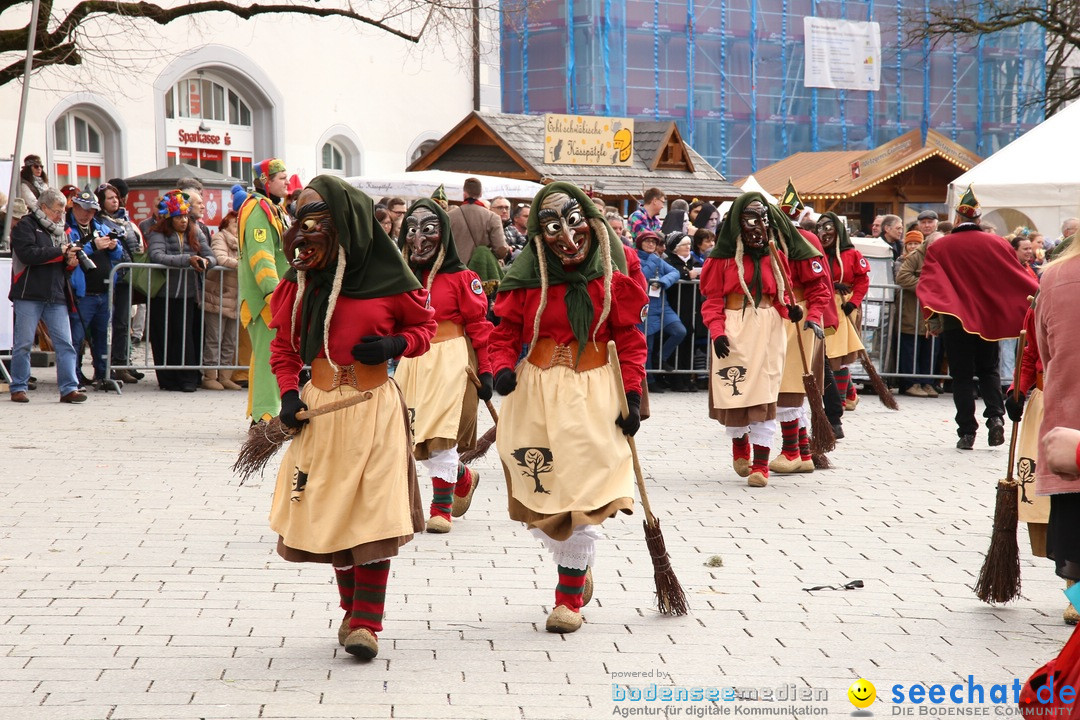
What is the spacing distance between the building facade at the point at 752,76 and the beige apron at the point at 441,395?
26.8 metres

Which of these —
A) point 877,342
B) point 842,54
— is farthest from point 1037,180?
point 842,54

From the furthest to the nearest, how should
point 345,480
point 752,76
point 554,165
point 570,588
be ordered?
point 752,76 → point 554,165 → point 570,588 → point 345,480

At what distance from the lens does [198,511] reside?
7980 mm

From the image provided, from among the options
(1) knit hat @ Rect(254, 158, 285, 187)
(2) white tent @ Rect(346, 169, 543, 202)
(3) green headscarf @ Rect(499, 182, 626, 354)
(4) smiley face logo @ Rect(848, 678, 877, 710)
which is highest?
(2) white tent @ Rect(346, 169, 543, 202)

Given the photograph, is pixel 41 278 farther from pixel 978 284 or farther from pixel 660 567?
pixel 660 567

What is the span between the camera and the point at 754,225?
921cm

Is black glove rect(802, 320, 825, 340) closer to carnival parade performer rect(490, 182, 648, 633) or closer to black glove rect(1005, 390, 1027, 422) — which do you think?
black glove rect(1005, 390, 1027, 422)

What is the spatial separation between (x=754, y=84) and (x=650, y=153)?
38.1 ft

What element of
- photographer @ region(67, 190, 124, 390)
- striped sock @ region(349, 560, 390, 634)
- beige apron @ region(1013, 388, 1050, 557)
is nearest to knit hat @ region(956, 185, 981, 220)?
beige apron @ region(1013, 388, 1050, 557)

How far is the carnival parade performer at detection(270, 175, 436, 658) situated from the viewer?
5062mm

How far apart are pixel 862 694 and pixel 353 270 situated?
246 centimetres

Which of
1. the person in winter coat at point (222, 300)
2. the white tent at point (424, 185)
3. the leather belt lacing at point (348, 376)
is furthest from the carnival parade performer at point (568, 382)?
the white tent at point (424, 185)

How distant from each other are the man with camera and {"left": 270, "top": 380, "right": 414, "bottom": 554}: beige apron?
→ 7876mm

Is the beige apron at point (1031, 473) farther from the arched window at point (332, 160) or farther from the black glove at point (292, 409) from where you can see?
the arched window at point (332, 160)
